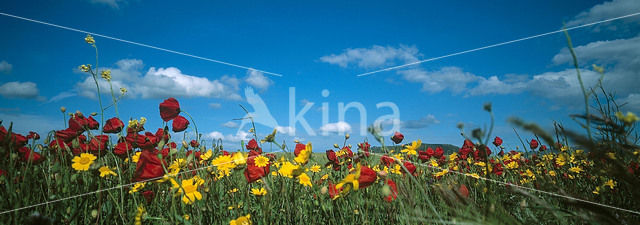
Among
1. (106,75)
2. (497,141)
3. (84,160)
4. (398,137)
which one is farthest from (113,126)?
(497,141)

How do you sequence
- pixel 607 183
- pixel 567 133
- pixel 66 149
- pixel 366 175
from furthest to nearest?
pixel 607 183
pixel 66 149
pixel 366 175
pixel 567 133

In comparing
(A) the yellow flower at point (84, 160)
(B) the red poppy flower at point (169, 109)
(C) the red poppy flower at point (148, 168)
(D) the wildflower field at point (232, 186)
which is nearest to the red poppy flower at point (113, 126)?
(D) the wildflower field at point (232, 186)

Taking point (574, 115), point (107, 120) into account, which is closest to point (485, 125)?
point (574, 115)

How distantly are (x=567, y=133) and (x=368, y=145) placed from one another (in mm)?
2191

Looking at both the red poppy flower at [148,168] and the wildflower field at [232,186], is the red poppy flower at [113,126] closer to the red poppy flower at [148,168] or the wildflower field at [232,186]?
the wildflower field at [232,186]

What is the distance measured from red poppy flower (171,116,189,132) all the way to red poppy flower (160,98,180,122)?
20cm

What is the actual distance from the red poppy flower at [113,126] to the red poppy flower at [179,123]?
0.38 m

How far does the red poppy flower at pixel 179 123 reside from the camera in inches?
82.7

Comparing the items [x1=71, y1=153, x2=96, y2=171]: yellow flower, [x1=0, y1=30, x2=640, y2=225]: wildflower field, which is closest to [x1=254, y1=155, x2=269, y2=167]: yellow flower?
[x1=0, y1=30, x2=640, y2=225]: wildflower field

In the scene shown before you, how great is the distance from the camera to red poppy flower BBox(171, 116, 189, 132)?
2.10m

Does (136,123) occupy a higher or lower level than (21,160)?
higher

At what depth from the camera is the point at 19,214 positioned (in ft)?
4.89

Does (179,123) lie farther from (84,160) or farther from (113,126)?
(84,160)

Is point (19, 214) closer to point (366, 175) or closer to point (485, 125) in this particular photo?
point (366, 175)
